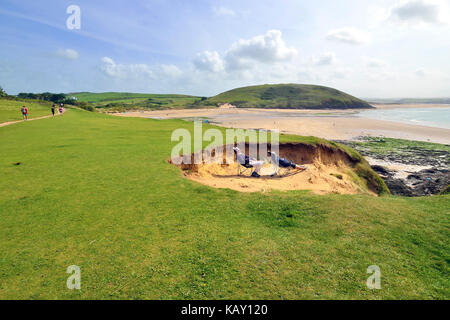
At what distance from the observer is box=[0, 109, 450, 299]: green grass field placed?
203 inches

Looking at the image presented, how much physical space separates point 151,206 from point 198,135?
14648 mm

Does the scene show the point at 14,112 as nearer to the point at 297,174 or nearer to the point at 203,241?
the point at 297,174

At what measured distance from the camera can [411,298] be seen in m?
4.88

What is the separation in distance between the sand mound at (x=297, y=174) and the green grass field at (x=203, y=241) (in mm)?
3511

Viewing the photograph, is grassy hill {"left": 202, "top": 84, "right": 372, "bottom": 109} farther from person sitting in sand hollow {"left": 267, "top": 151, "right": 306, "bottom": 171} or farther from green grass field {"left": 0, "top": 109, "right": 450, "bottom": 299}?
green grass field {"left": 0, "top": 109, "right": 450, "bottom": 299}

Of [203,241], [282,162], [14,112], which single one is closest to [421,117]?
[282,162]

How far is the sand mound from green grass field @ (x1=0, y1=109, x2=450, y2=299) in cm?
351

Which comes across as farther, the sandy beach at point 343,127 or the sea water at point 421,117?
the sea water at point 421,117

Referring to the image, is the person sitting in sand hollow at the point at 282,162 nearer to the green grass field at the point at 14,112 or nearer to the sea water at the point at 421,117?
the green grass field at the point at 14,112

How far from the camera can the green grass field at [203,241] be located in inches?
203


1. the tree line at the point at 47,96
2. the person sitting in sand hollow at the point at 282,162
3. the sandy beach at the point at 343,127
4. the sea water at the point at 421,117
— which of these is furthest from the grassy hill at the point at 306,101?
the person sitting in sand hollow at the point at 282,162

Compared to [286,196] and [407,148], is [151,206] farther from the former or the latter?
[407,148]
